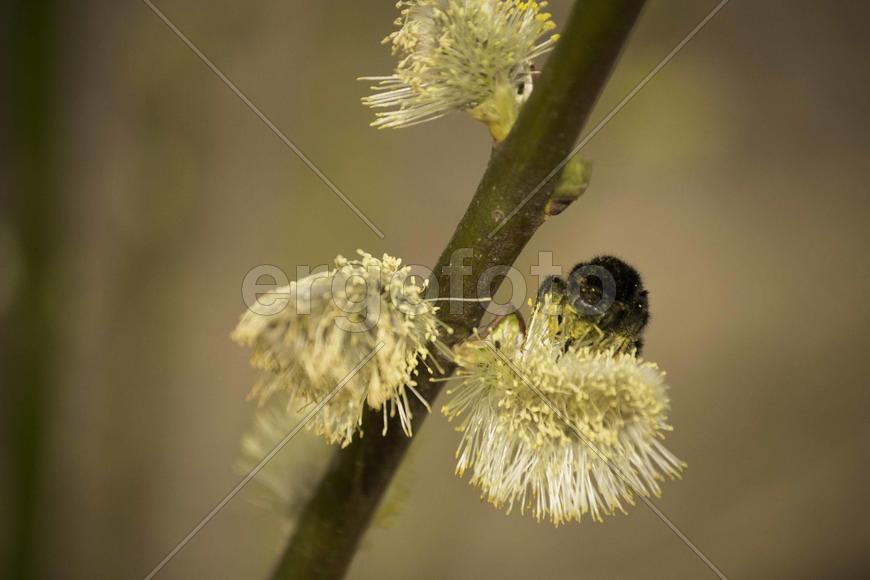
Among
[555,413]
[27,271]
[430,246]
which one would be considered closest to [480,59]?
[555,413]

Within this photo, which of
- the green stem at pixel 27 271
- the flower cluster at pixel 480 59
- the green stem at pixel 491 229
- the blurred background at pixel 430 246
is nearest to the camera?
the green stem at pixel 491 229

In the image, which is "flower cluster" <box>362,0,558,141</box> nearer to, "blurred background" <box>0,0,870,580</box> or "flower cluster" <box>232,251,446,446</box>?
→ "flower cluster" <box>232,251,446,446</box>

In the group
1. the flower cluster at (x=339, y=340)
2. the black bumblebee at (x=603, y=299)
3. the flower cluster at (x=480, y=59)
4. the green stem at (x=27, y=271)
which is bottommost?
the green stem at (x=27, y=271)

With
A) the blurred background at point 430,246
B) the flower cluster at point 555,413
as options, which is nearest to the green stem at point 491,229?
the flower cluster at point 555,413

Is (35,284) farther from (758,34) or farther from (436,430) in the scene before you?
(758,34)

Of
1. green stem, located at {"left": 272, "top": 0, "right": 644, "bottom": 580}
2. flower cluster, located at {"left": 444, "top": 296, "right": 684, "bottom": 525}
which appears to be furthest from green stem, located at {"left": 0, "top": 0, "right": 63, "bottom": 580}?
flower cluster, located at {"left": 444, "top": 296, "right": 684, "bottom": 525}

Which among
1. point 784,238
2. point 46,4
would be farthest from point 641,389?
point 784,238

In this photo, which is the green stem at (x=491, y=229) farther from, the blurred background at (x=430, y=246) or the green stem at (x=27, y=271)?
the blurred background at (x=430, y=246)

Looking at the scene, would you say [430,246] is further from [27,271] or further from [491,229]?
[491,229]
